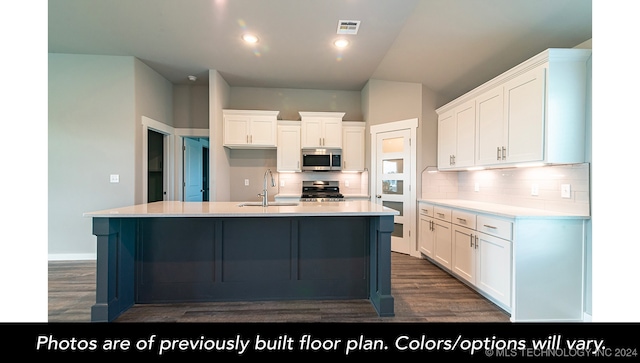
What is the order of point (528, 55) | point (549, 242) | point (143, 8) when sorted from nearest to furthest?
point (549, 242) → point (143, 8) → point (528, 55)

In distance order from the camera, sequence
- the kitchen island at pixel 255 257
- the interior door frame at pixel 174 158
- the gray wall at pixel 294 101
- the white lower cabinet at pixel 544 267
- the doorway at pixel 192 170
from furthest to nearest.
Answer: the doorway at pixel 192 170 < the gray wall at pixel 294 101 < the interior door frame at pixel 174 158 < the kitchen island at pixel 255 257 < the white lower cabinet at pixel 544 267

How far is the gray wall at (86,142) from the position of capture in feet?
11.7

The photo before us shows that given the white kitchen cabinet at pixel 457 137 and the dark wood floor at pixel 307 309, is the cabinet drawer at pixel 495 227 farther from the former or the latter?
the white kitchen cabinet at pixel 457 137

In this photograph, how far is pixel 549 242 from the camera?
82.0 inches

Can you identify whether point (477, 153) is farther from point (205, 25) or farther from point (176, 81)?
point (176, 81)

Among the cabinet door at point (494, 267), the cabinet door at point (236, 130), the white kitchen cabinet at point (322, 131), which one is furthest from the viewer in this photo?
the white kitchen cabinet at point (322, 131)

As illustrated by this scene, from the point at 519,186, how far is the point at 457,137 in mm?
951

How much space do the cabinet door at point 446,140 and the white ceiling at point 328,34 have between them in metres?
0.63

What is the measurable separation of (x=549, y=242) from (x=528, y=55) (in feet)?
6.92

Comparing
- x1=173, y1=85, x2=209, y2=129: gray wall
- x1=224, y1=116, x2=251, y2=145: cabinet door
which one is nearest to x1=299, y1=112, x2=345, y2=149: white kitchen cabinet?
x1=224, y1=116, x2=251, y2=145: cabinet door

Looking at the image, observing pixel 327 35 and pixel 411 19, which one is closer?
pixel 411 19

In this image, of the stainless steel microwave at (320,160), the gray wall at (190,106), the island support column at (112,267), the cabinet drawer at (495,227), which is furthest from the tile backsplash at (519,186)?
the gray wall at (190,106)

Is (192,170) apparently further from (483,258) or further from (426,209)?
(483,258)
